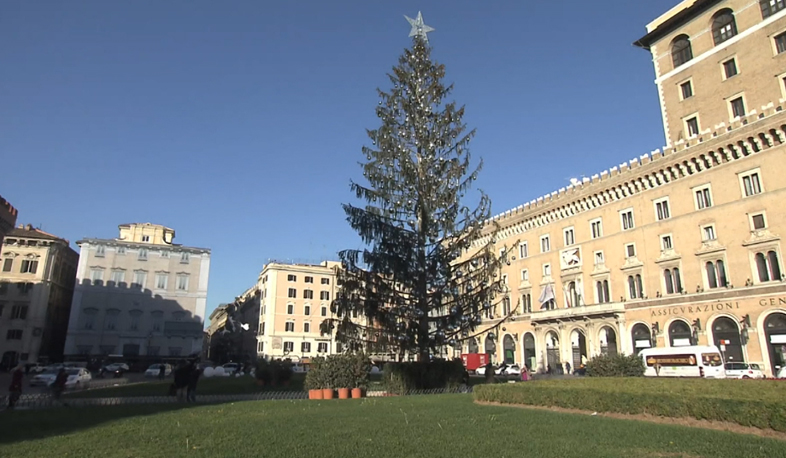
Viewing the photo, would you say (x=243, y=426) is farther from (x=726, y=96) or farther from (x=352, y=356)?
(x=726, y=96)

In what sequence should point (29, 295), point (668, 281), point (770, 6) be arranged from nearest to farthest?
point (770, 6), point (668, 281), point (29, 295)

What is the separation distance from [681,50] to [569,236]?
65.2 feet

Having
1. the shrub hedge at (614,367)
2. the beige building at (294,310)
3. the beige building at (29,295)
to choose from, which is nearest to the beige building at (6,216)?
the beige building at (29,295)

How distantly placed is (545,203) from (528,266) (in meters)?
7.38

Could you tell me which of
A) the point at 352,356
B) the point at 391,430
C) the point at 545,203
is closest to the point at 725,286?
the point at 545,203

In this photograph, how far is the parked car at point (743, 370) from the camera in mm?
33500

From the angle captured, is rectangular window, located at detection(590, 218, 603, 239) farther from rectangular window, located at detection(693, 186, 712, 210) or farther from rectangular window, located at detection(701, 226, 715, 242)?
rectangular window, located at detection(701, 226, 715, 242)

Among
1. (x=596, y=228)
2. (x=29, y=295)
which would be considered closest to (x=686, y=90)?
(x=596, y=228)

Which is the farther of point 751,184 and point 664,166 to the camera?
point 664,166

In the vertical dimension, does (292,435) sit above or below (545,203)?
below

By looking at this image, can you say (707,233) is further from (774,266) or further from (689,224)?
(774,266)

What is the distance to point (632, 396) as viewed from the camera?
13.4 meters

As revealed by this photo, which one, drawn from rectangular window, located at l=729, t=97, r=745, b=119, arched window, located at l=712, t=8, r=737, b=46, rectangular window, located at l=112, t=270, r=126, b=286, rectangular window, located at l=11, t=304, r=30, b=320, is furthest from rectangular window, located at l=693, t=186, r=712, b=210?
rectangular window, located at l=11, t=304, r=30, b=320

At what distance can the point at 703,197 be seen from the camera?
41.1 m
